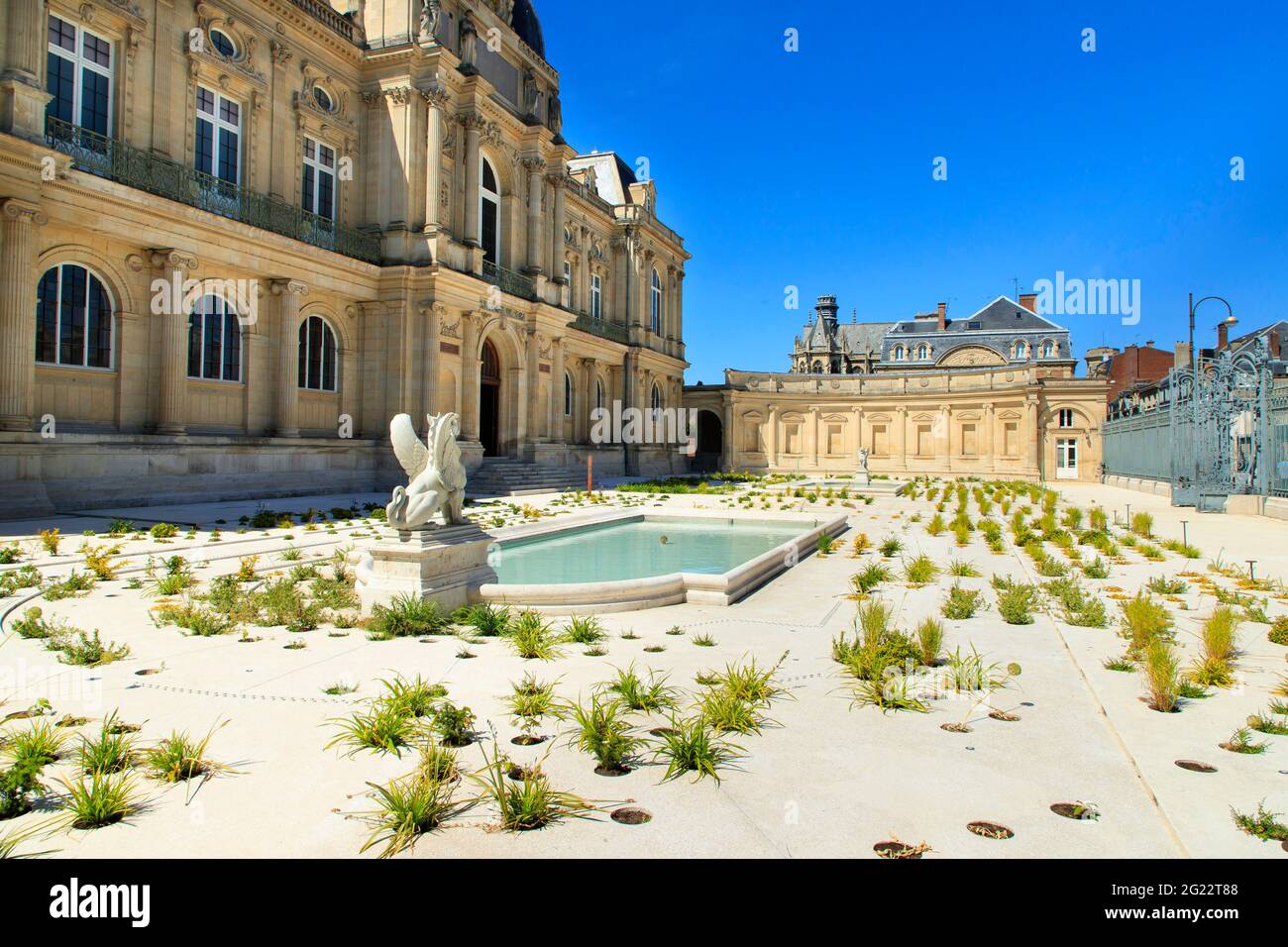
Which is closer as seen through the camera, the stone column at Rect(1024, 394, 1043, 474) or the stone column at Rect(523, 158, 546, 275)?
the stone column at Rect(523, 158, 546, 275)

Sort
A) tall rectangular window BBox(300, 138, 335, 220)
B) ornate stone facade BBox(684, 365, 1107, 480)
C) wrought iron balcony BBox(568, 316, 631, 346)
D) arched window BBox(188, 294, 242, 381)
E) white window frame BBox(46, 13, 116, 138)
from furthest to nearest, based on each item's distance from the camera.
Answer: ornate stone facade BBox(684, 365, 1107, 480) → wrought iron balcony BBox(568, 316, 631, 346) → tall rectangular window BBox(300, 138, 335, 220) → arched window BBox(188, 294, 242, 381) → white window frame BBox(46, 13, 116, 138)

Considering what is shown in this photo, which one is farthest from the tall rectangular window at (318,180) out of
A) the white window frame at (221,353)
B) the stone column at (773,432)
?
the stone column at (773,432)

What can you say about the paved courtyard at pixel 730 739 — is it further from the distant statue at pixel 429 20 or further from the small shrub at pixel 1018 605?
the distant statue at pixel 429 20

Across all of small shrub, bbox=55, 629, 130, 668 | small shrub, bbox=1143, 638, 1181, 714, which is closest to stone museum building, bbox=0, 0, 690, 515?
small shrub, bbox=55, 629, 130, 668

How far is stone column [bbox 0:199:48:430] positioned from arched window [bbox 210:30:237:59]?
27.8 ft

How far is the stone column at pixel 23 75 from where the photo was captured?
49.3 ft

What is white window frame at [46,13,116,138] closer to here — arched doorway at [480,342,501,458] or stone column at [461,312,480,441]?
stone column at [461,312,480,441]

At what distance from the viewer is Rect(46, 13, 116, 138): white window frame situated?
17.3m

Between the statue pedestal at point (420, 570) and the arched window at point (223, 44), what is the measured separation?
20031 mm

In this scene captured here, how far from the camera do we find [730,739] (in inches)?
180

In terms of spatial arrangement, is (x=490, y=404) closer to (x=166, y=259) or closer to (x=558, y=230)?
(x=558, y=230)

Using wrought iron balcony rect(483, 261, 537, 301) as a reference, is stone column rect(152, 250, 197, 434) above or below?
below

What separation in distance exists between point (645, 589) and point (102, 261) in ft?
55.4
